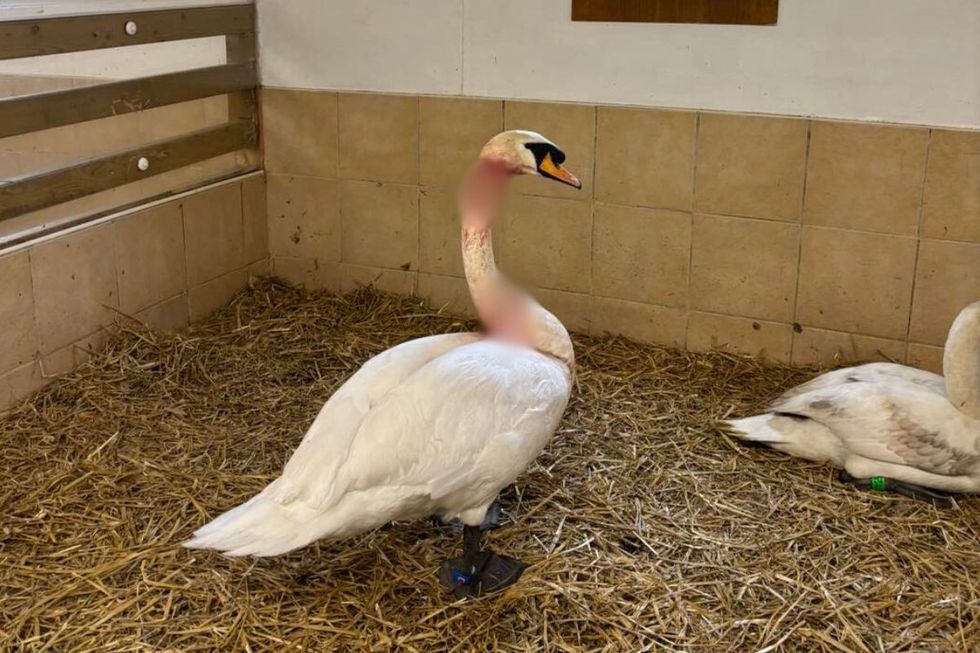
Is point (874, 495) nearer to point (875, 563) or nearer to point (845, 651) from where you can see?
point (875, 563)

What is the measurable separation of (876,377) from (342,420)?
5.37ft

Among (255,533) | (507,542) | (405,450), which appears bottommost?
(507,542)

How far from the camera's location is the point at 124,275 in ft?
12.2

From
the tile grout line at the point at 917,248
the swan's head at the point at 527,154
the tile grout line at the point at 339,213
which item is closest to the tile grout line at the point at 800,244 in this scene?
the tile grout line at the point at 917,248

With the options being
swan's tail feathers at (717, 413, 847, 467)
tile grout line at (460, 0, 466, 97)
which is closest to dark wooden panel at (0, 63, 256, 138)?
tile grout line at (460, 0, 466, 97)

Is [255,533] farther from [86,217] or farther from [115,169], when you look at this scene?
[115,169]

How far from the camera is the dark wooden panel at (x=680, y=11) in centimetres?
349

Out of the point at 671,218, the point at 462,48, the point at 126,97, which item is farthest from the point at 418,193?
the point at 126,97

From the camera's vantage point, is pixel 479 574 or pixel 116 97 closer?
pixel 479 574

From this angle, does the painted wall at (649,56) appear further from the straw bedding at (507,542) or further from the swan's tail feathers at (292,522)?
the swan's tail feathers at (292,522)

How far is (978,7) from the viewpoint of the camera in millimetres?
3217

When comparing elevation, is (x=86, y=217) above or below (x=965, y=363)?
above

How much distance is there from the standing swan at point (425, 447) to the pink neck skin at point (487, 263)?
0.06 metres

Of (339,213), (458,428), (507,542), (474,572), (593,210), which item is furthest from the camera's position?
(339,213)
